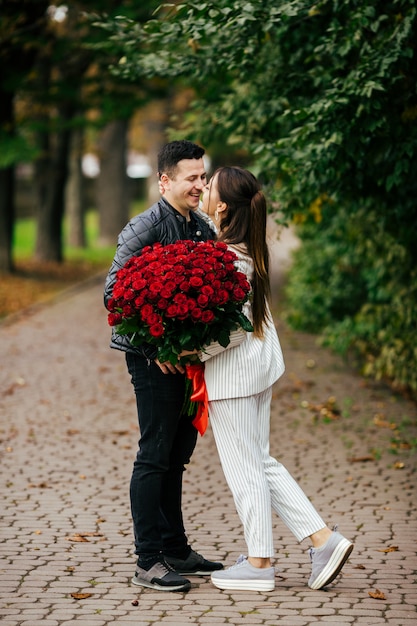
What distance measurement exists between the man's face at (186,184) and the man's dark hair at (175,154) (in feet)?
0.07

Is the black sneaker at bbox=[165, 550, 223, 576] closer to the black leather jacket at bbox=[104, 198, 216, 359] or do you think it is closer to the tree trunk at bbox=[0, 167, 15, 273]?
the black leather jacket at bbox=[104, 198, 216, 359]

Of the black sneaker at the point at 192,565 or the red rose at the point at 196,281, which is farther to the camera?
the black sneaker at the point at 192,565

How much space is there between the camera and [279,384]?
1121cm

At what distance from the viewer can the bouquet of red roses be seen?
4.52 m

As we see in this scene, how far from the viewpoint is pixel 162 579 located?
16.1 ft

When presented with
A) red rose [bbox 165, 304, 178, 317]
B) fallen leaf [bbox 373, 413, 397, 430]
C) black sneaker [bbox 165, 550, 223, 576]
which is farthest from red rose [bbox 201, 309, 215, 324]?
fallen leaf [bbox 373, 413, 397, 430]

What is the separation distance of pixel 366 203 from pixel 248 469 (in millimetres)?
4323

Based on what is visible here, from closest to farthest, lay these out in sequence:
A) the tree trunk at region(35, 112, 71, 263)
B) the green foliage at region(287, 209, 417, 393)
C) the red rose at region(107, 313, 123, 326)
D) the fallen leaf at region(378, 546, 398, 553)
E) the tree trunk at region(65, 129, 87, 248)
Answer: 1. the red rose at region(107, 313, 123, 326)
2. the fallen leaf at region(378, 546, 398, 553)
3. the green foliage at region(287, 209, 417, 393)
4. the tree trunk at region(35, 112, 71, 263)
5. the tree trunk at region(65, 129, 87, 248)

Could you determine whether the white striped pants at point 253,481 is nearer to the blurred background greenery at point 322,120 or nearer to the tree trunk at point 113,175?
the blurred background greenery at point 322,120

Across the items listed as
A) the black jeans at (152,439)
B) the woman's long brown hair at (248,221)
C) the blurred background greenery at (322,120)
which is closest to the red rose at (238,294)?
the woman's long brown hair at (248,221)

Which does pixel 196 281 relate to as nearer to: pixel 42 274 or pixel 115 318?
pixel 115 318

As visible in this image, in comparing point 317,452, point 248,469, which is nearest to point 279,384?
point 317,452

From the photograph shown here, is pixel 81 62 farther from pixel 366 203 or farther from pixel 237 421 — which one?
pixel 237 421

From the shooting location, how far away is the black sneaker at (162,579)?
4.90 m
